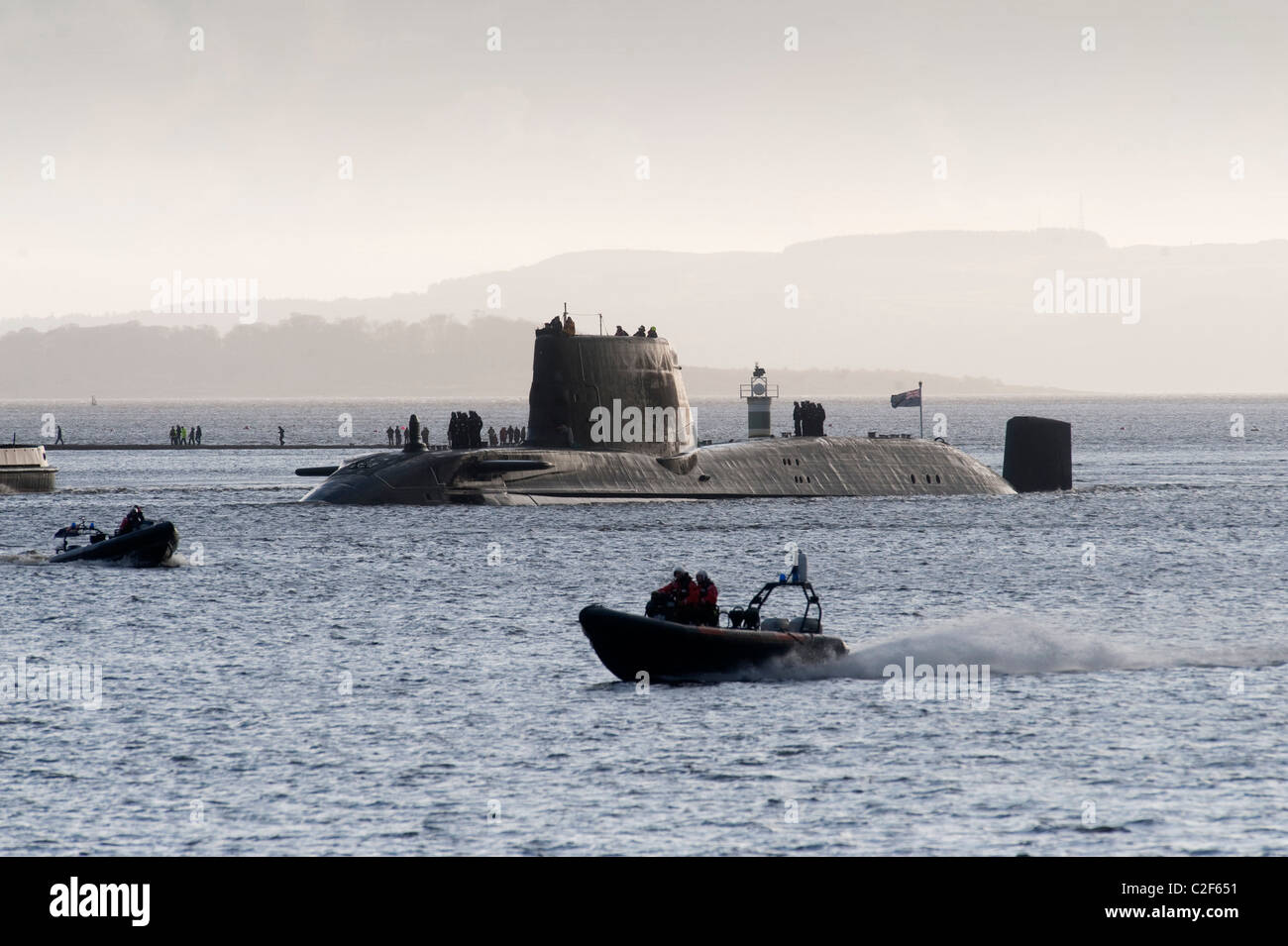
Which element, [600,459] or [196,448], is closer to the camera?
[600,459]

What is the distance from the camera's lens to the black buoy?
86.8 meters

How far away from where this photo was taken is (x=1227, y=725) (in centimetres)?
2652

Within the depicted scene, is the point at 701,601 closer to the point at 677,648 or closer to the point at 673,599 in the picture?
the point at 673,599

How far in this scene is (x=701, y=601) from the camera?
28.2 metres

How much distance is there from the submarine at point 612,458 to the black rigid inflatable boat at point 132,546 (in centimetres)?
1707

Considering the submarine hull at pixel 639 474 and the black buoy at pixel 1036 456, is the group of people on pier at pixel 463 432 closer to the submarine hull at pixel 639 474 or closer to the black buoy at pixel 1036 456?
the submarine hull at pixel 639 474

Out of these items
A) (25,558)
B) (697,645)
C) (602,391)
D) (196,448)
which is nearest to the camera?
(697,645)

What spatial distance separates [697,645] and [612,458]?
38894 mm

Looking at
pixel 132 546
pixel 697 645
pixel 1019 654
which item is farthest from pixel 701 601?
pixel 132 546

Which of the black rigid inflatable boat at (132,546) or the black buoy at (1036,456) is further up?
the black buoy at (1036,456)

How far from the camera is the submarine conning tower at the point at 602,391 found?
6272 centimetres

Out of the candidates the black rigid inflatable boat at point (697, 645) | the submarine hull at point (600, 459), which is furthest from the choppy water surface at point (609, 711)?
the submarine hull at point (600, 459)

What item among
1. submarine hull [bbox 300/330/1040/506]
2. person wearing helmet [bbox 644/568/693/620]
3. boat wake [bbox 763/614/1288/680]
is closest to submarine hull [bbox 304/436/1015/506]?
submarine hull [bbox 300/330/1040/506]

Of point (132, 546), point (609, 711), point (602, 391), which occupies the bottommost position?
point (609, 711)
